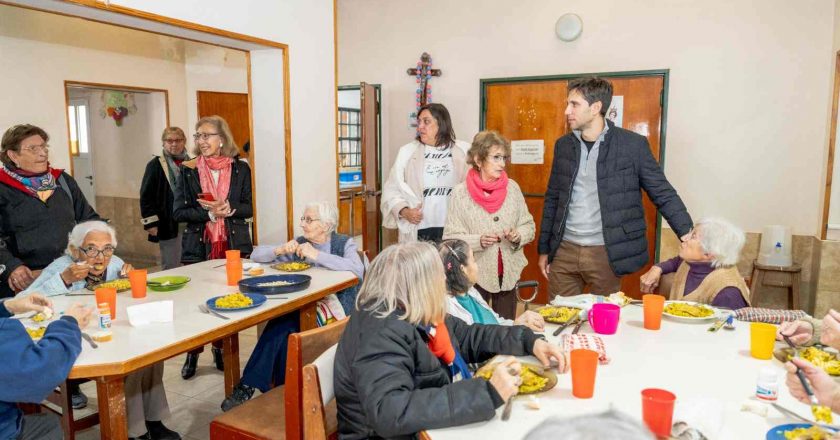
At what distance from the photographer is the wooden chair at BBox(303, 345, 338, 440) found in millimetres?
1544

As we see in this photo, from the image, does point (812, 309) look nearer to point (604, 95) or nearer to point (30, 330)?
point (604, 95)

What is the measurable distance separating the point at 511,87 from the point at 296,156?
2001 millimetres

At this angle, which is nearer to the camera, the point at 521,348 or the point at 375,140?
the point at 521,348

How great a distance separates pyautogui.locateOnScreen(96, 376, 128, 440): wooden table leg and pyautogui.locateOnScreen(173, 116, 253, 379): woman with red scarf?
1598 millimetres

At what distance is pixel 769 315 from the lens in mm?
2053

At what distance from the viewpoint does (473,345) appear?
1852 millimetres

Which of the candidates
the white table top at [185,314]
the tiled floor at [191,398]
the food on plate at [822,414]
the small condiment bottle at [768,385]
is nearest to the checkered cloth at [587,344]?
the small condiment bottle at [768,385]

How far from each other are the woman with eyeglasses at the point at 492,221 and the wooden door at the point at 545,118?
188 centimetres

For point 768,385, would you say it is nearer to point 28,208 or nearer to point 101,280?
point 101,280

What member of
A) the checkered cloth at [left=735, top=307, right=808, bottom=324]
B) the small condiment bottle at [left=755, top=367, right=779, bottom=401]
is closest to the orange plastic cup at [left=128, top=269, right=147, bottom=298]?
the small condiment bottle at [left=755, top=367, right=779, bottom=401]

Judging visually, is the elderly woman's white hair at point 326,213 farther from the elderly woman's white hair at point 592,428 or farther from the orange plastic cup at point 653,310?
the elderly woman's white hair at point 592,428

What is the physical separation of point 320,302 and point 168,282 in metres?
0.67

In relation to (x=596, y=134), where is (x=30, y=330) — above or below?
below

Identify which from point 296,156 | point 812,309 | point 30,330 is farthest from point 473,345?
point 812,309
